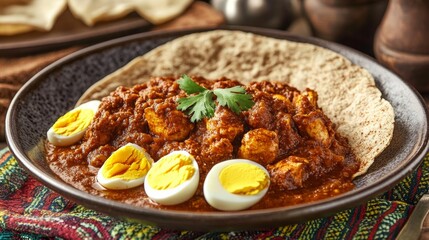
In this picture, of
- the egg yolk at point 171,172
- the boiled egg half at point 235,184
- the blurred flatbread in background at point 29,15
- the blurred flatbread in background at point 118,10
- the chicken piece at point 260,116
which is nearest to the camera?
the boiled egg half at point 235,184

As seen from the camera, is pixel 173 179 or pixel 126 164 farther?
pixel 126 164

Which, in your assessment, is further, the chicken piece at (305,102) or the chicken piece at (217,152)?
the chicken piece at (305,102)

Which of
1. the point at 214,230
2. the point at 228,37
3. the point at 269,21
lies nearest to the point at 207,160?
the point at 214,230

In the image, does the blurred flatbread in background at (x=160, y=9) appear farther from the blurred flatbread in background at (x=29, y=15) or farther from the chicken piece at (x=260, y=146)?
the chicken piece at (x=260, y=146)

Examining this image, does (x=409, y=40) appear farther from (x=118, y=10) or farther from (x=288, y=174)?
(x=118, y=10)

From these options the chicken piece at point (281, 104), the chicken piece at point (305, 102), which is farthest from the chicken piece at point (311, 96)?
the chicken piece at point (281, 104)

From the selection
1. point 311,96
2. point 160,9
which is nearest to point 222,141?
point 311,96
